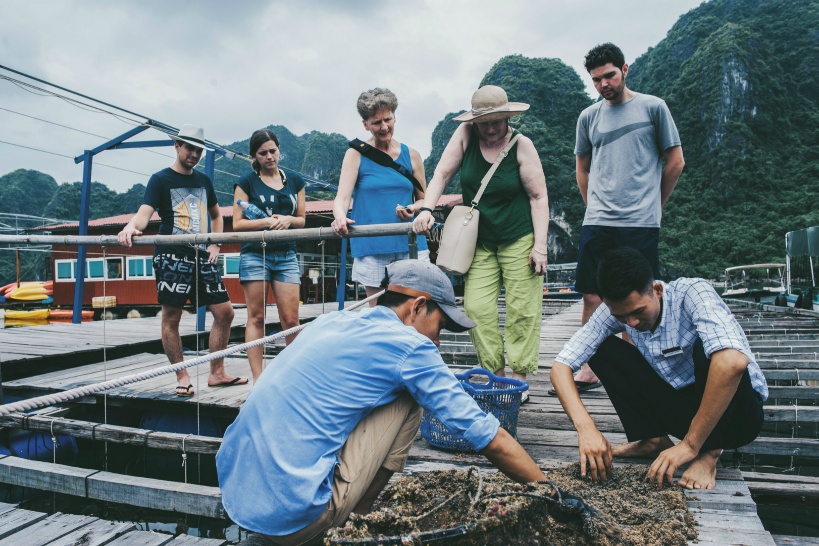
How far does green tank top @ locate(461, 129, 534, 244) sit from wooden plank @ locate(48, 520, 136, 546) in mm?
2024

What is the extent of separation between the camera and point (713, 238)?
36.2m

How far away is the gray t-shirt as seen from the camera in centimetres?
290

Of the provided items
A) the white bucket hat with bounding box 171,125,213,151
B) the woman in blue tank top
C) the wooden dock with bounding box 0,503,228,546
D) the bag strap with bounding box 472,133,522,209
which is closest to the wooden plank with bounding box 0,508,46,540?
the wooden dock with bounding box 0,503,228,546

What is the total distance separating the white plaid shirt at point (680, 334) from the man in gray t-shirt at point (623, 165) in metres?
0.92

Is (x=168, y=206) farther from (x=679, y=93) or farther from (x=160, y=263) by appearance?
(x=679, y=93)

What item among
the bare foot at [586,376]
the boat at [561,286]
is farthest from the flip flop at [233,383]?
the boat at [561,286]

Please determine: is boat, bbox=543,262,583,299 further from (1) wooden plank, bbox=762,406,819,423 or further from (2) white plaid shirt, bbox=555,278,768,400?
(2) white plaid shirt, bbox=555,278,768,400

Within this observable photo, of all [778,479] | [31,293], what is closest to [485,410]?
[778,479]

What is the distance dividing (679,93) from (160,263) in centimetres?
5216

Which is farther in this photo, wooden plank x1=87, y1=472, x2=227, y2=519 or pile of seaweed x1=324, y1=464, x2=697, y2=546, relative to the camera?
wooden plank x1=87, y1=472, x2=227, y2=519

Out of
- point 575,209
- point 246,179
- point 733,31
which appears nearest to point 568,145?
point 575,209

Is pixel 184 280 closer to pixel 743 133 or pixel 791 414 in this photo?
pixel 791 414

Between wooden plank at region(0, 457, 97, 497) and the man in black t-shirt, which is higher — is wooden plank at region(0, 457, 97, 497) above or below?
below

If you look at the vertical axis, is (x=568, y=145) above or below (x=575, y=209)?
above
